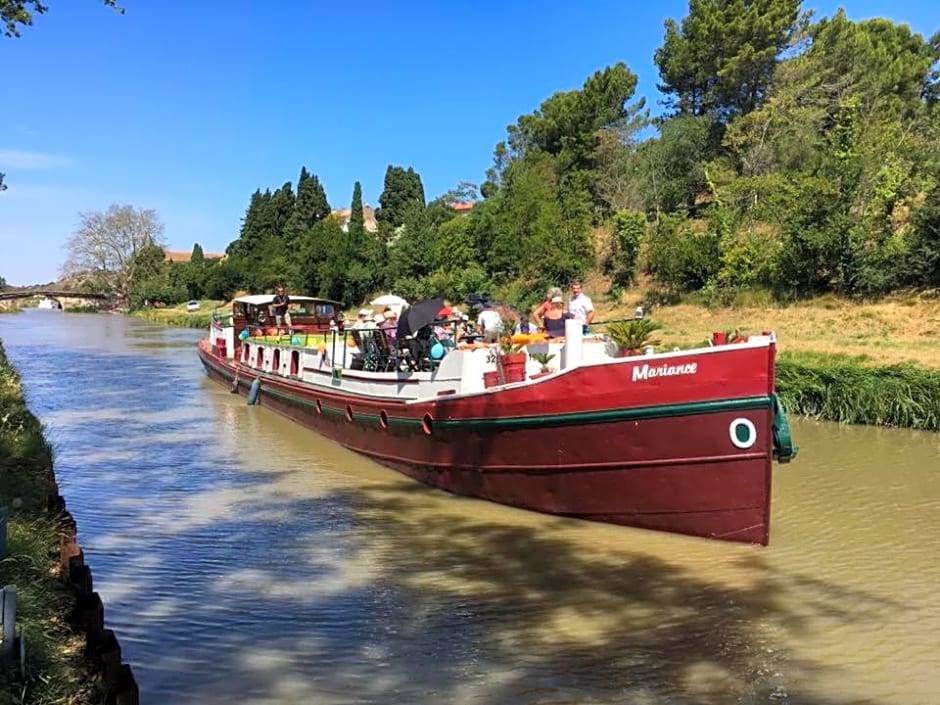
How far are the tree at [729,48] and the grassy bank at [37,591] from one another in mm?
38928

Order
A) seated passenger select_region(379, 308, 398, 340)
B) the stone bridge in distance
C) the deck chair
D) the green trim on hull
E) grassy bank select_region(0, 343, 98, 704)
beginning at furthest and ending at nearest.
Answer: the stone bridge in distance → seated passenger select_region(379, 308, 398, 340) → the deck chair → the green trim on hull → grassy bank select_region(0, 343, 98, 704)

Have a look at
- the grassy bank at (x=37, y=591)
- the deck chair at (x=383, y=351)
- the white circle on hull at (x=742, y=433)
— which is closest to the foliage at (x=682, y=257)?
the deck chair at (x=383, y=351)

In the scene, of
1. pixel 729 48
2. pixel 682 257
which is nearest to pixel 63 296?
pixel 729 48

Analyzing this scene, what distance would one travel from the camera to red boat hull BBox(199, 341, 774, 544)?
288 inches

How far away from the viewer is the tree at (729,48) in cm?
3800

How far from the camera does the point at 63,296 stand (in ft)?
303

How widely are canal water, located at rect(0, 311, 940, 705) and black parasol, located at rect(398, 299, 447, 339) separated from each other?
2.14 m

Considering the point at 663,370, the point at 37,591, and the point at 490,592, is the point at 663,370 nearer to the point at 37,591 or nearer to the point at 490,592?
the point at 490,592

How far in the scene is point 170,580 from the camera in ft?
22.3

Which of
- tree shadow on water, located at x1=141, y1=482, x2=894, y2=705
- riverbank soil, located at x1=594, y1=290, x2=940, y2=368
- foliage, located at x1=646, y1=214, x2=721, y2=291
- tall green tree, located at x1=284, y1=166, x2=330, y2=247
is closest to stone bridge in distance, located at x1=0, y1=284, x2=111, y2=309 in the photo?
tall green tree, located at x1=284, y1=166, x2=330, y2=247

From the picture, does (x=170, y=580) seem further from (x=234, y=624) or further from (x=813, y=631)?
(x=813, y=631)

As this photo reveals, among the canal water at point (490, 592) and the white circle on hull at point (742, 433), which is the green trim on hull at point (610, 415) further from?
the canal water at point (490, 592)

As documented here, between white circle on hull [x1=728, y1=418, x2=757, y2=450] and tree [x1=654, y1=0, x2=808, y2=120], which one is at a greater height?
tree [x1=654, y1=0, x2=808, y2=120]

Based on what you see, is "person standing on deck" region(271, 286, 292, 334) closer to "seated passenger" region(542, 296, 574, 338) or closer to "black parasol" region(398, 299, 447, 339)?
"black parasol" region(398, 299, 447, 339)
